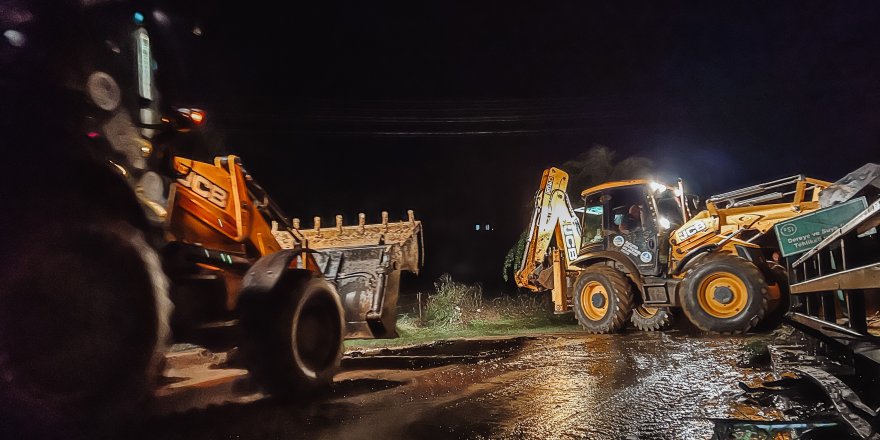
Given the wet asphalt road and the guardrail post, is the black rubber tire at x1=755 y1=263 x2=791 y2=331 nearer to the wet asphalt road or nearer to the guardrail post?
the wet asphalt road

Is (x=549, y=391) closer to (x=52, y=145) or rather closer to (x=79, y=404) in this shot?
(x=79, y=404)

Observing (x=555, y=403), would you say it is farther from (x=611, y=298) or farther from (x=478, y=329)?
(x=478, y=329)

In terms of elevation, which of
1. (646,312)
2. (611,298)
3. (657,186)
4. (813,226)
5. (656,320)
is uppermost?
(657,186)

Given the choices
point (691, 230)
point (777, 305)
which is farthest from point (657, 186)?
point (777, 305)

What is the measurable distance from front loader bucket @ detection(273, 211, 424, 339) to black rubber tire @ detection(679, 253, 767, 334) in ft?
16.7

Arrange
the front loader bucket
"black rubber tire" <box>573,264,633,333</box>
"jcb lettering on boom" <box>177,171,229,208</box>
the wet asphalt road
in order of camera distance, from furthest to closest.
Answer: "black rubber tire" <box>573,264,633,333</box> < the front loader bucket < "jcb lettering on boom" <box>177,171,229,208</box> < the wet asphalt road

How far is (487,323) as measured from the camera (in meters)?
14.9

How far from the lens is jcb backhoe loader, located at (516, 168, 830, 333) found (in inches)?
363

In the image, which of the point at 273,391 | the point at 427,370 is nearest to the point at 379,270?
the point at 427,370

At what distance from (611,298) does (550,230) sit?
324 centimetres

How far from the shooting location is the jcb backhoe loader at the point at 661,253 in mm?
9211

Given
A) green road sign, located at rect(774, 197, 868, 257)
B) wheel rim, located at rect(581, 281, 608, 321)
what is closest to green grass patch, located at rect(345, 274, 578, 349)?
wheel rim, located at rect(581, 281, 608, 321)

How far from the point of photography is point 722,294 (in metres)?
9.25

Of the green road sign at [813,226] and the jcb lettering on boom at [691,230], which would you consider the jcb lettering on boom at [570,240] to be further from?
the green road sign at [813,226]
